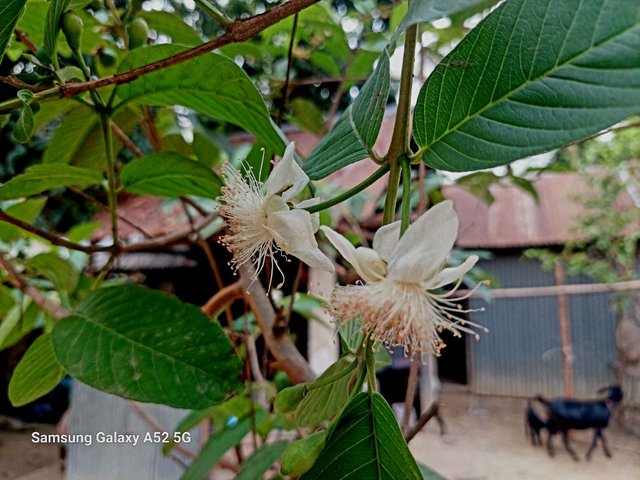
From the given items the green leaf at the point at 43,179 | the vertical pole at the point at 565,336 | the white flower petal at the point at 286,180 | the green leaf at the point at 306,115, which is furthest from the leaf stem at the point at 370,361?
the vertical pole at the point at 565,336

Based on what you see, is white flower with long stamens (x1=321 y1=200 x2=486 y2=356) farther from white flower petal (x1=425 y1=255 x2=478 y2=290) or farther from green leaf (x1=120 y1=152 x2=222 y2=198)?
green leaf (x1=120 y1=152 x2=222 y2=198)

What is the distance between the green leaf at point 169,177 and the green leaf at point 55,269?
0.84 ft

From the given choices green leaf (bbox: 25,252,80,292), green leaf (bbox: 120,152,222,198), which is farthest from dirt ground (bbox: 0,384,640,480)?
green leaf (bbox: 120,152,222,198)

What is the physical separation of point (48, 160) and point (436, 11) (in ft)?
2.47

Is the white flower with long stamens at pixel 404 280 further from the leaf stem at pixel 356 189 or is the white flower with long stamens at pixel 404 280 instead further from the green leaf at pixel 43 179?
the green leaf at pixel 43 179

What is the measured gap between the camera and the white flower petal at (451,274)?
319mm

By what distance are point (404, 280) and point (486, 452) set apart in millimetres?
4647

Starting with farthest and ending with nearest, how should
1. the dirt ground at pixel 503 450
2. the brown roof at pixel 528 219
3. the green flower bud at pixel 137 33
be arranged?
the brown roof at pixel 528 219
the dirt ground at pixel 503 450
the green flower bud at pixel 137 33

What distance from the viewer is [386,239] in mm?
324

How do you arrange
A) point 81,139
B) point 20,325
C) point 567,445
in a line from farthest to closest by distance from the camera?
1. point 567,445
2. point 20,325
3. point 81,139

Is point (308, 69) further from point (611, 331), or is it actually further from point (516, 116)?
point (516, 116)

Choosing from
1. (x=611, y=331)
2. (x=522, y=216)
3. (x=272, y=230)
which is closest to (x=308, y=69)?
(x=522, y=216)

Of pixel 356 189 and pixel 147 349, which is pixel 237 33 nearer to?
pixel 356 189

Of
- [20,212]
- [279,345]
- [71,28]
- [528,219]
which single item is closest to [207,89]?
[71,28]
